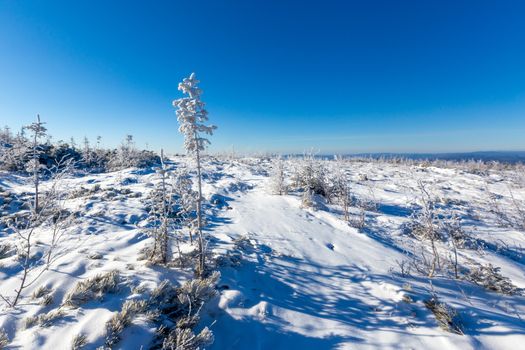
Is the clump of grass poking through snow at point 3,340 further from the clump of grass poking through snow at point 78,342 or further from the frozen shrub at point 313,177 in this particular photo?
the frozen shrub at point 313,177

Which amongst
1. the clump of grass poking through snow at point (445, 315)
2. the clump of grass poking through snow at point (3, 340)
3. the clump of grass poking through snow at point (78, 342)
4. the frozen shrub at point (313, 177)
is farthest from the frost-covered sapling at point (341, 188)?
the clump of grass poking through snow at point (3, 340)

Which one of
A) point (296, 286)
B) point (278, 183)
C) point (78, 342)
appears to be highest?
point (278, 183)

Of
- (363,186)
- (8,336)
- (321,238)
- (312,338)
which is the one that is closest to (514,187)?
(363,186)


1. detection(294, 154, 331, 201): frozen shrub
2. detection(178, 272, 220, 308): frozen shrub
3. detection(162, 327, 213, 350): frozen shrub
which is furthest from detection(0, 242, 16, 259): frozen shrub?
detection(294, 154, 331, 201): frozen shrub

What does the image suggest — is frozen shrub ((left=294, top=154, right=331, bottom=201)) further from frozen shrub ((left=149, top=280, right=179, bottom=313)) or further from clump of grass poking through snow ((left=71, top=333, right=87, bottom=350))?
clump of grass poking through snow ((left=71, top=333, right=87, bottom=350))

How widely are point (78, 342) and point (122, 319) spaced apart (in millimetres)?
438

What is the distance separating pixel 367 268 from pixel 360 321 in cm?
162

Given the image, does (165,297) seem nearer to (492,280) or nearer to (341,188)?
(492,280)

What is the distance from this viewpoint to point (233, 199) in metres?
10.1

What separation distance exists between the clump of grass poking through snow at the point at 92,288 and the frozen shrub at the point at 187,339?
4.43 feet

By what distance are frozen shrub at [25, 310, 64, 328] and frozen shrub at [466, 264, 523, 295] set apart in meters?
6.63

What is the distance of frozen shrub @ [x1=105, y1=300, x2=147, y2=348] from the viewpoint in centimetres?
268

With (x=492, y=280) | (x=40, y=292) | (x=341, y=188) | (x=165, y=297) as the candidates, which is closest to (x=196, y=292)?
(x=165, y=297)

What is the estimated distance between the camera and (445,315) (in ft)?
10.8
